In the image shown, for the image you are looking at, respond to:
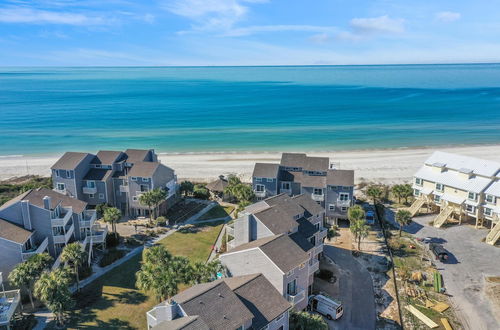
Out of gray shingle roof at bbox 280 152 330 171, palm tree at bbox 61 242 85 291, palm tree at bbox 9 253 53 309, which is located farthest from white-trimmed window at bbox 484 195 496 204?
palm tree at bbox 9 253 53 309

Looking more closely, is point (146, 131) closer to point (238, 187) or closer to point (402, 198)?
point (238, 187)

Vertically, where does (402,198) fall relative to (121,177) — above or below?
below

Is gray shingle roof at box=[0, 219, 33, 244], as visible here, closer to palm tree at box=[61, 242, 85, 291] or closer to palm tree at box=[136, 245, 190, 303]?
palm tree at box=[61, 242, 85, 291]

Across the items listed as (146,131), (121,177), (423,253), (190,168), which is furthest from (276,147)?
(423,253)

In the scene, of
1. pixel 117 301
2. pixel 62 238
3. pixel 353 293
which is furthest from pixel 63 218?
pixel 353 293

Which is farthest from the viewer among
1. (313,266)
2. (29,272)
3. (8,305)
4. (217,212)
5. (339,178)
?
(217,212)

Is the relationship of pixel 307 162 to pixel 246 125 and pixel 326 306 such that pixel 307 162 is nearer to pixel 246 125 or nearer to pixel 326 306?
pixel 326 306
